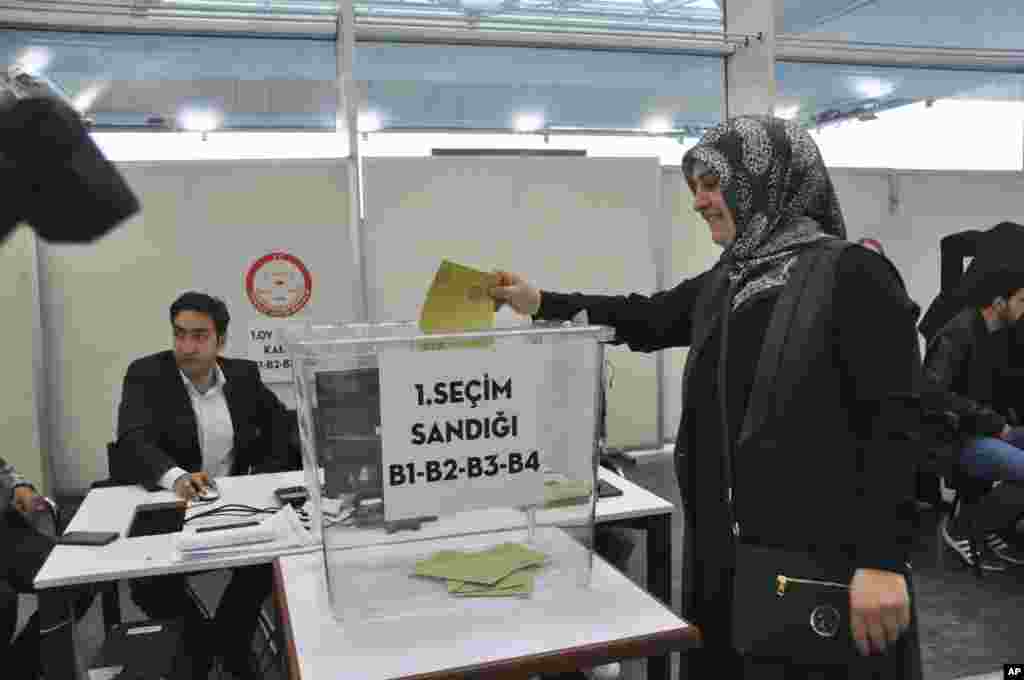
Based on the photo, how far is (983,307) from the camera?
3.43 m

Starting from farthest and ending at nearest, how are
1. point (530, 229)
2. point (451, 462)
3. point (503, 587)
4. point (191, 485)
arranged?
point (530, 229), point (191, 485), point (503, 587), point (451, 462)

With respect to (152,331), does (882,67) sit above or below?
above

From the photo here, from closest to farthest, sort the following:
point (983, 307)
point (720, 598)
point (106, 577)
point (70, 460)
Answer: point (720, 598) → point (106, 577) → point (983, 307) → point (70, 460)

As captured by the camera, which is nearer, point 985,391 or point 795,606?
point 795,606

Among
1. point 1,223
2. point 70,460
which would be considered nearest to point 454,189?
point 70,460

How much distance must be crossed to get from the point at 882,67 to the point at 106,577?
443 centimetres

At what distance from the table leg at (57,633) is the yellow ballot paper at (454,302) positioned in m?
1.15

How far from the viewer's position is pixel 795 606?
1.26 meters

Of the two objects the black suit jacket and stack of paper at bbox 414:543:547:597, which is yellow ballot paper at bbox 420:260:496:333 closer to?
stack of paper at bbox 414:543:547:597

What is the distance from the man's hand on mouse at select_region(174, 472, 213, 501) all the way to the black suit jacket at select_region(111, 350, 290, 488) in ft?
0.33

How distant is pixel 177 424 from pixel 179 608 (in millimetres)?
566

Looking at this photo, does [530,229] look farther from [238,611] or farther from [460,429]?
[460,429]

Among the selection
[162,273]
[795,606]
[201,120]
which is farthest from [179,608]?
[201,120]

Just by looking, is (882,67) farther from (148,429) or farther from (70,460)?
(70,460)
